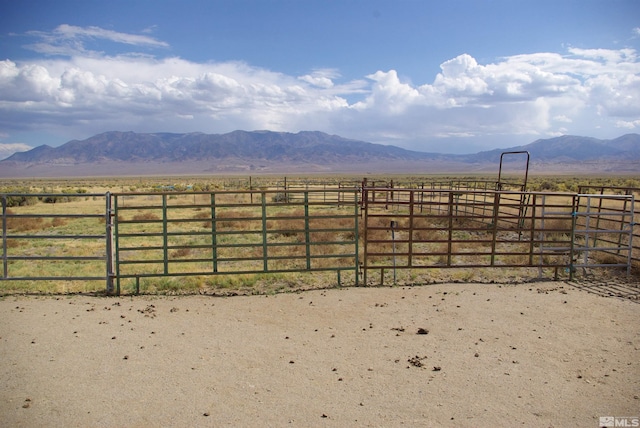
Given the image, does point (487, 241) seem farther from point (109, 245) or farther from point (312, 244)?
point (109, 245)

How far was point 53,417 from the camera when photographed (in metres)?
4.47

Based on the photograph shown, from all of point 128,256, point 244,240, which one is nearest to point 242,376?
point 128,256

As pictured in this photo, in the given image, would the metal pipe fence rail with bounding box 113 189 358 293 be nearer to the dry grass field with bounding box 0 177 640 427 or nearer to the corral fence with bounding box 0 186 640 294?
the corral fence with bounding box 0 186 640 294

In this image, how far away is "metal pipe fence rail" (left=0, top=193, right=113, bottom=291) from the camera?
880 centimetres

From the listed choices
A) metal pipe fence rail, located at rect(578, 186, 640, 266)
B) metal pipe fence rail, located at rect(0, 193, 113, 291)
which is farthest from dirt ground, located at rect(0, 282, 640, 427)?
metal pipe fence rail, located at rect(578, 186, 640, 266)

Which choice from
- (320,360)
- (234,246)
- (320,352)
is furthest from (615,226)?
(320,360)

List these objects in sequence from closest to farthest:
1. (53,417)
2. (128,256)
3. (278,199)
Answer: (53,417), (128,256), (278,199)

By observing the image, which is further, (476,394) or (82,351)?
(82,351)

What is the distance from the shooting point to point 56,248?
1563cm

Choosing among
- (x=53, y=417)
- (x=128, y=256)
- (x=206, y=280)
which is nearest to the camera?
(x=53, y=417)

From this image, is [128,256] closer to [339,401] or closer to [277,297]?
[277,297]

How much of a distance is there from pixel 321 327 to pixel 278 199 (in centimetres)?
2660

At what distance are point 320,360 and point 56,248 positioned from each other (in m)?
13.1

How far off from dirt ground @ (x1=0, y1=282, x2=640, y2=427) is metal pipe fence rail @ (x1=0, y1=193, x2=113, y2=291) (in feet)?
2.72
